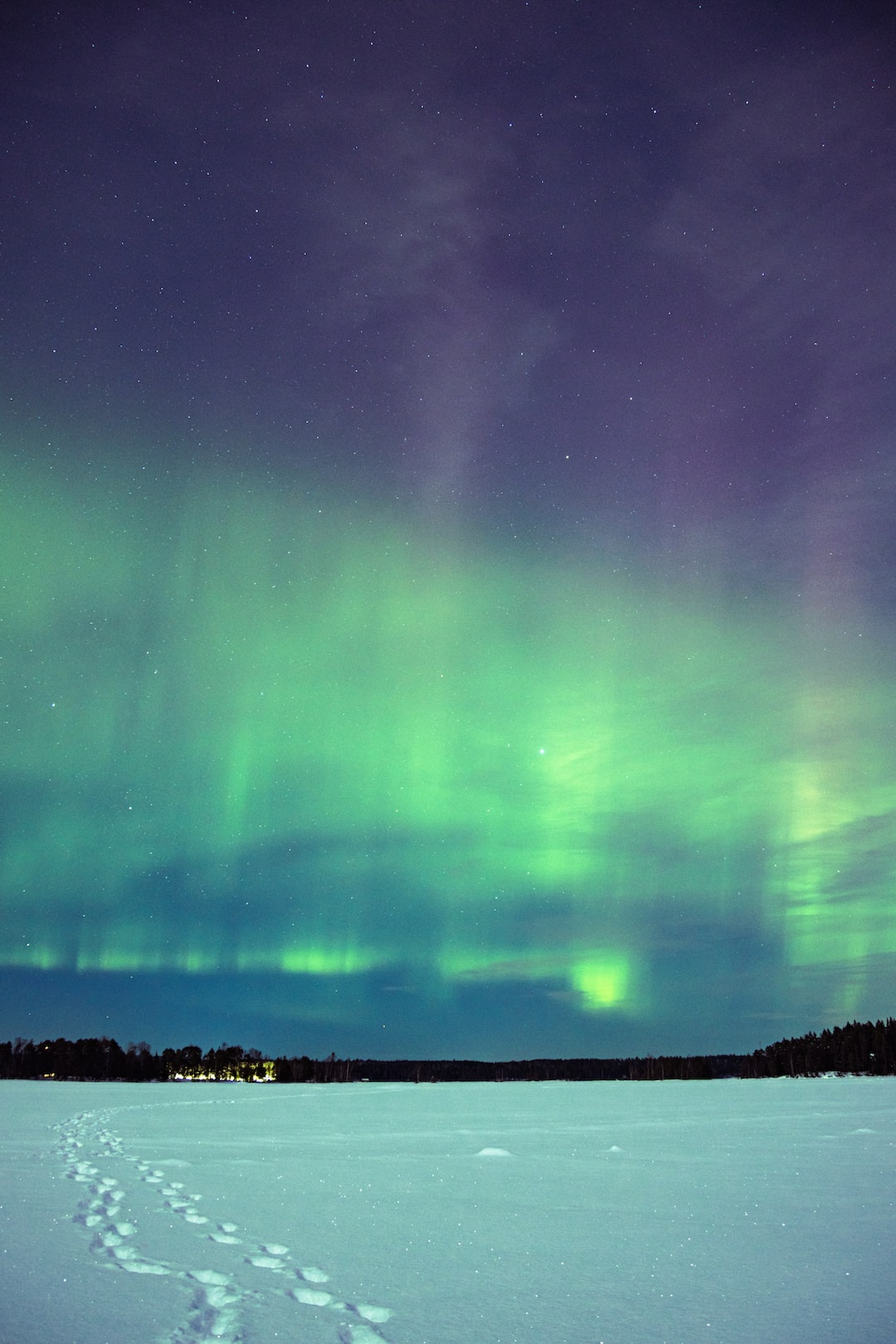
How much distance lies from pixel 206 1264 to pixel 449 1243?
2585mm

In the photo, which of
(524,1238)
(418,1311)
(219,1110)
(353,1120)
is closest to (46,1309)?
(418,1311)

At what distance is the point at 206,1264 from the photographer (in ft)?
25.2

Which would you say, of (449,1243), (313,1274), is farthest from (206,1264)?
(449,1243)

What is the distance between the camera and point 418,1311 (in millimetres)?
6520

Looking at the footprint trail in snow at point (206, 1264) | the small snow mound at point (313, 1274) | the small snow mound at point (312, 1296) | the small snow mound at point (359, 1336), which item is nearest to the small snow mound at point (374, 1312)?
the footprint trail in snow at point (206, 1264)

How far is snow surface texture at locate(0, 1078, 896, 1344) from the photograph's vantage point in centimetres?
618

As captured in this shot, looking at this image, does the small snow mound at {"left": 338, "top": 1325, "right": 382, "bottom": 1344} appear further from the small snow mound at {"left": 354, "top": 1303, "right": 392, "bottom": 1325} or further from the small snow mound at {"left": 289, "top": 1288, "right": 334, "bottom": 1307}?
the small snow mound at {"left": 289, "top": 1288, "right": 334, "bottom": 1307}

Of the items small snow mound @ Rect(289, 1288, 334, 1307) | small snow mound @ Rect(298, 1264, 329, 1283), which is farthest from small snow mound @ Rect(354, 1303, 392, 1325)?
small snow mound @ Rect(298, 1264, 329, 1283)

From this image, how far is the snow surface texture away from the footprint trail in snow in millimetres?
31

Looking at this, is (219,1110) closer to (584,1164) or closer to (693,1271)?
(584,1164)

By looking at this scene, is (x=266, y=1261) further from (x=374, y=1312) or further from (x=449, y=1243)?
(x=449, y=1243)

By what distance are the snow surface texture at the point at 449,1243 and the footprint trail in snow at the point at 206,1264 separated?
0.10ft

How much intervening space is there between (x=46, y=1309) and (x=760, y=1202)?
8.72m

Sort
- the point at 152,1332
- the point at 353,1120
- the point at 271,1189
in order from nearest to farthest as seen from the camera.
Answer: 1. the point at 152,1332
2. the point at 271,1189
3. the point at 353,1120
